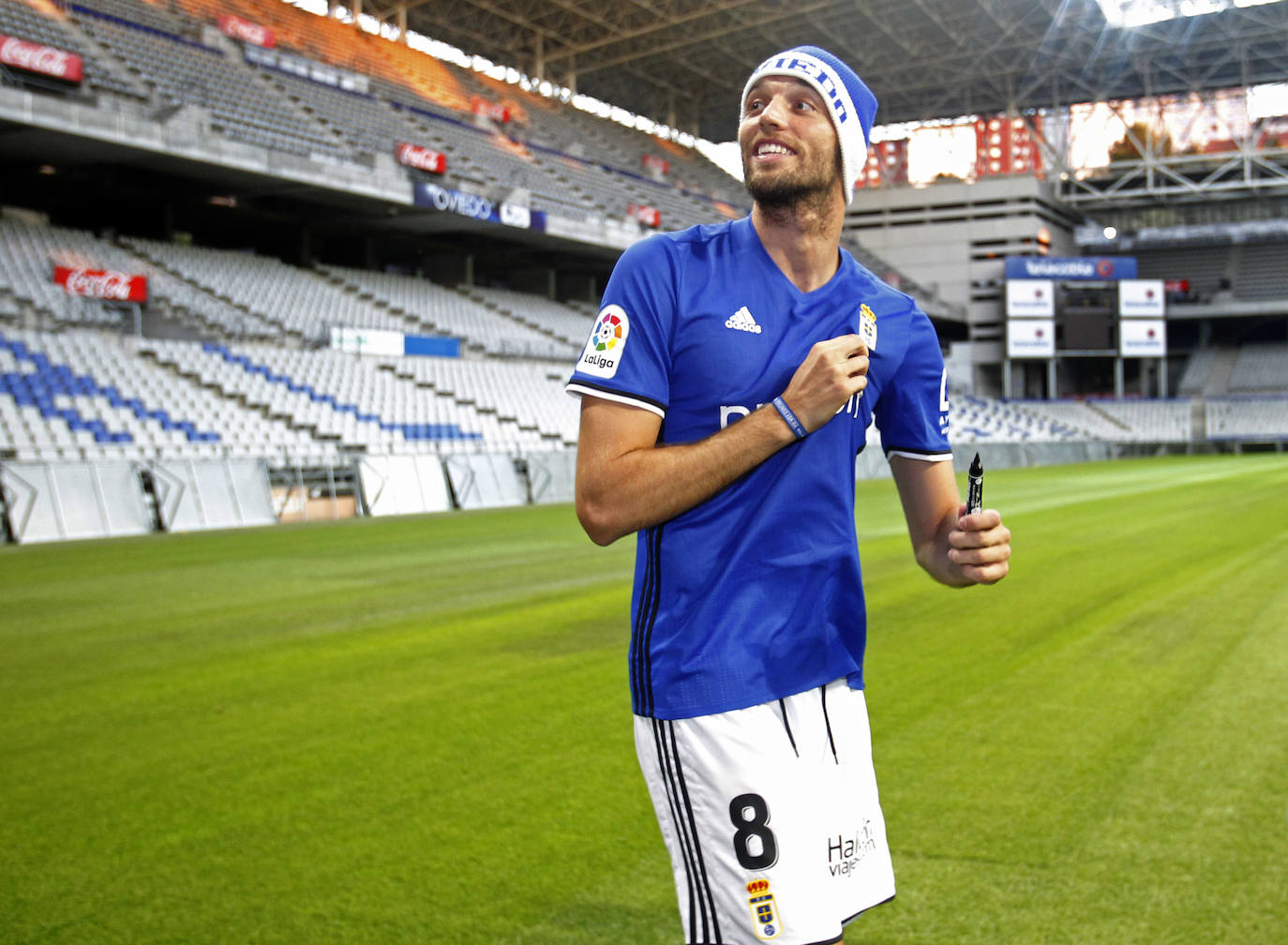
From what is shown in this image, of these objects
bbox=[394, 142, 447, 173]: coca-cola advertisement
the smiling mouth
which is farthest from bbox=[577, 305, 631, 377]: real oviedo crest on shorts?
bbox=[394, 142, 447, 173]: coca-cola advertisement

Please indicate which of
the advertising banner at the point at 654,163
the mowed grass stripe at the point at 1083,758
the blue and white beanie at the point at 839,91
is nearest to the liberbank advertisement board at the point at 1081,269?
the advertising banner at the point at 654,163

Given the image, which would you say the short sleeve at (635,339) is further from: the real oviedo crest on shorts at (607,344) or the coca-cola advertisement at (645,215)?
the coca-cola advertisement at (645,215)

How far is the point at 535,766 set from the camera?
5246mm

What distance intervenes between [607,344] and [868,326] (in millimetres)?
569

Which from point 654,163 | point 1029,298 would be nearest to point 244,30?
point 654,163

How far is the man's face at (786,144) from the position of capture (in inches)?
93.5

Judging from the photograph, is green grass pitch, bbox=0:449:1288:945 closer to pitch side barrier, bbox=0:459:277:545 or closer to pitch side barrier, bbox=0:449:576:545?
pitch side barrier, bbox=0:459:277:545

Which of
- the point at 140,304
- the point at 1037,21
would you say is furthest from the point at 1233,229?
the point at 140,304

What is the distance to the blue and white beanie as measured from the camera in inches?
94.7

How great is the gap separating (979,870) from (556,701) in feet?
10.1

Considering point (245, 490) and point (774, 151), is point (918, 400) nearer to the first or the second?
point (774, 151)

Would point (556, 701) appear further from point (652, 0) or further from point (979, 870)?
point (652, 0)

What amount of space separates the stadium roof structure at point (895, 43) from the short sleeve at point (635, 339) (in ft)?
168

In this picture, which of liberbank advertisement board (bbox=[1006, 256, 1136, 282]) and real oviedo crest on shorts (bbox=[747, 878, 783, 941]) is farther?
liberbank advertisement board (bbox=[1006, 256, 1136, 282])
